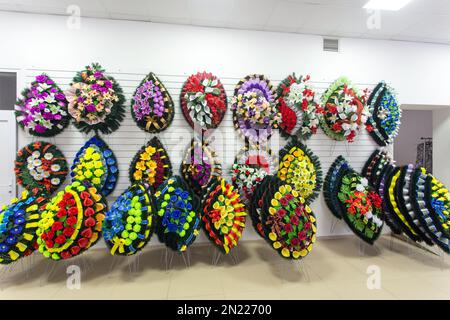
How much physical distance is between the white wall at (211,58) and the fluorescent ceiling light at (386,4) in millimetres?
747

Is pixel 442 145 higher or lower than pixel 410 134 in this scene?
lower

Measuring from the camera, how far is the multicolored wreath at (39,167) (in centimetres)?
324

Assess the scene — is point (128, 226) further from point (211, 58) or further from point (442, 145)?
point (442, 145)

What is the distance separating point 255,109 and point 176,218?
68.6 inches

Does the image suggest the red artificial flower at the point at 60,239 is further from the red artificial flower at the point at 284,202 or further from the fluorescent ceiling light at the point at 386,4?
the fluorescent ceiling light at the point at 386,4

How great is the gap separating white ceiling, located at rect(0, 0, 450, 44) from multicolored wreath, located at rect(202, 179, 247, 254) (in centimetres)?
227

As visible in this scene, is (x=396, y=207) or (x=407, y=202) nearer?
(x=407, y=202)

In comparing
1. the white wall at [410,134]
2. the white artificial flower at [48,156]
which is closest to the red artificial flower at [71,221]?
the white artificial flower at [48,156]

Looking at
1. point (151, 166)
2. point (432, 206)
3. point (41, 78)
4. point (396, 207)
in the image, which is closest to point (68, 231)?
point (151, 166)

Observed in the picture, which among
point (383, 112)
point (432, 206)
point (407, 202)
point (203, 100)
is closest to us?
point (432, 206)

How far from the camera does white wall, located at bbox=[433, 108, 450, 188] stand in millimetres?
4582

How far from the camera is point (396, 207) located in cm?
325

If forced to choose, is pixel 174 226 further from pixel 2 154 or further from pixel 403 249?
pixel 403 249

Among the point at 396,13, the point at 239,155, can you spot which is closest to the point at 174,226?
the point at 239,155
